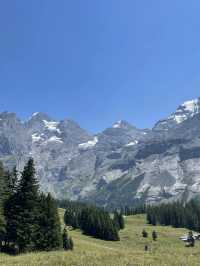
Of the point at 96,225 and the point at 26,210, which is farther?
the point at 96,225

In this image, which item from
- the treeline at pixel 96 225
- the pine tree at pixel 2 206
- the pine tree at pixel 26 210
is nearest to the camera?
the pine tree at pixel 2 206

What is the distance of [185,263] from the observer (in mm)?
32344

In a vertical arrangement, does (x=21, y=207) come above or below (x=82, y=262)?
above

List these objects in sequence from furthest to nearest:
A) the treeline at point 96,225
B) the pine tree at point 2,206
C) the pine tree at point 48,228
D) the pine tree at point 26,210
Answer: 1. the treeline at point 96,225
2. the pine tree at point 48,228
3. the pine tree at point 26,210
4. the pine tree at point 2,206

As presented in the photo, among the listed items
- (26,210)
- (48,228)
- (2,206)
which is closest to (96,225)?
(48,228)

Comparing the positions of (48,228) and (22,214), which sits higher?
(22,214)

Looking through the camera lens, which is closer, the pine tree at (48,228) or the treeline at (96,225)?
the pine tree at (48,228)

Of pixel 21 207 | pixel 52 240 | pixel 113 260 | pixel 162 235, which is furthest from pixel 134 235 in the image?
pixel 113 260

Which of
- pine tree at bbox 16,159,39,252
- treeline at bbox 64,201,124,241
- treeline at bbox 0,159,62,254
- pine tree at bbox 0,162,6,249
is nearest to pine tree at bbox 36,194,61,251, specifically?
treeline at bbox 0,159,62,254

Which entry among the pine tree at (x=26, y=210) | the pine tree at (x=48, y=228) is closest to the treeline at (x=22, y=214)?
the pine tree at (x=26, y=210)

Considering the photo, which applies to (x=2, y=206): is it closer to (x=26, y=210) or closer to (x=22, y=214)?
(x=22, y=214)

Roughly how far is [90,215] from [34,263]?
111m

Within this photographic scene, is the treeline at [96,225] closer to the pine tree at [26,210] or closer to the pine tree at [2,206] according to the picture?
the pine tree at [26,210]

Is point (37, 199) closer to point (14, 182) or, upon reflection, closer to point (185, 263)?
point (14, 182)
